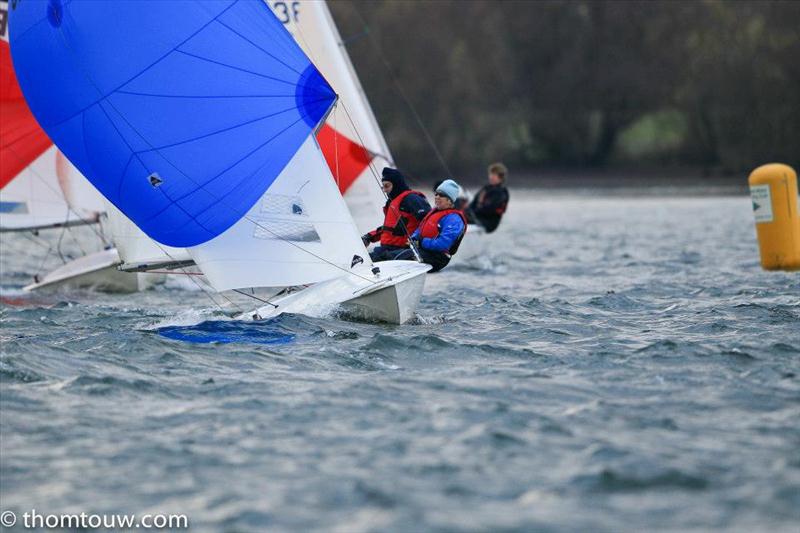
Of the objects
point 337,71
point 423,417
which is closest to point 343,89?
point 337,71

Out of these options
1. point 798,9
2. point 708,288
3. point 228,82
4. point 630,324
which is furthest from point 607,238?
point 798,9

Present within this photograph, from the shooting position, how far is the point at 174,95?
9305 millimetres

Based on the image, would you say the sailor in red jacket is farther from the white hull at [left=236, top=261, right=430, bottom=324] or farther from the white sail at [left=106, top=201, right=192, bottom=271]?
the white sail at [left=106, top=201, right=192, bottom=271]

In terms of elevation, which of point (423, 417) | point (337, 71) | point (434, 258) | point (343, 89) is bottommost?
point (423, 417)

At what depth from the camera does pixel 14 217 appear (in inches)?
587

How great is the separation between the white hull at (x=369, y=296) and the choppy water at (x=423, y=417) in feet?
0.51

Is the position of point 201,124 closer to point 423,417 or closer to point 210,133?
point 210,133

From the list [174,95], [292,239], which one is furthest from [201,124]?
[292,239]

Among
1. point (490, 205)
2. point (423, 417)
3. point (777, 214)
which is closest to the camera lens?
point (423, 417)

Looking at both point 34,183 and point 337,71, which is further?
point 337,71

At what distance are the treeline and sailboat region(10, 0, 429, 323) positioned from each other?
30182 millimetres

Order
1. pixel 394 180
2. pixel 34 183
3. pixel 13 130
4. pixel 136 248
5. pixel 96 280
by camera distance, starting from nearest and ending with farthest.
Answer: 1. pixel 136 248
2. pixel 394 180
3. pixel 96 280
4. pixel 13 130
5. pixel 34 183

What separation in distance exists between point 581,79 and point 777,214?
29691mm

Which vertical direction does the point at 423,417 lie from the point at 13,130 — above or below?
below
